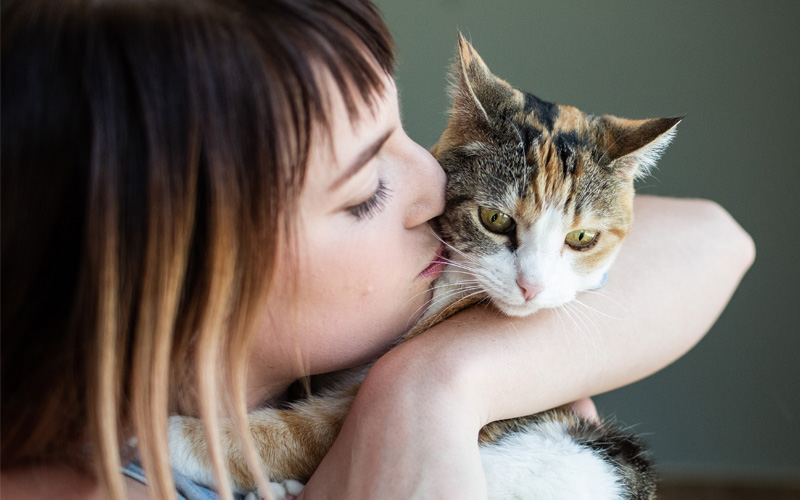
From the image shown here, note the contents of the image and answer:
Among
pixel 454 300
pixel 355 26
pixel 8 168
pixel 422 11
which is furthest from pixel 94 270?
pixel 422 11

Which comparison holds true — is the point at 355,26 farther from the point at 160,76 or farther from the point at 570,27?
the point at 570,27

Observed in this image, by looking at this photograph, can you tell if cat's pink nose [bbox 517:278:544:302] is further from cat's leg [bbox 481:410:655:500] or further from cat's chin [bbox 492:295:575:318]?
cat's leg [bbox 481:410:655:500]

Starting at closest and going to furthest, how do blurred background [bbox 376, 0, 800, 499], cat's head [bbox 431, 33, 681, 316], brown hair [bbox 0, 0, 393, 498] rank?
brown hair [bbox 0, 0, 393, 498], cat's head [bbox 431, 33, 681, 316], blurred background [bbox 376, 0, 800, 499]

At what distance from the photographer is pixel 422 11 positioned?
7.38ft

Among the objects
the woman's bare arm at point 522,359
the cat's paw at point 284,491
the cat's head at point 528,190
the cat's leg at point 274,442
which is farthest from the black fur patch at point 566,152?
the cat's paw at point 284,491

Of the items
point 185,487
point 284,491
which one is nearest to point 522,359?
point 284,491

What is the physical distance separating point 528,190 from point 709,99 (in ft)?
4.99

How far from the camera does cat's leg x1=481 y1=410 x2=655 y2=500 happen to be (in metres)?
0.95

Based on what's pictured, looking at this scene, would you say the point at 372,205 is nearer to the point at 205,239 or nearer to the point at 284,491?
the point at 205,239

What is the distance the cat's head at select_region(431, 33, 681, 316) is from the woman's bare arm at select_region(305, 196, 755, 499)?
7 cm

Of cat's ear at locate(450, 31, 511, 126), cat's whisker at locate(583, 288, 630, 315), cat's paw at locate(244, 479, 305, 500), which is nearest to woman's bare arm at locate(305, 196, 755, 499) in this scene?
cat's whisker at locate(583, 288, 630, 315)

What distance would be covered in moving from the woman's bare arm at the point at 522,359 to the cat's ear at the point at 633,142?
19 centimetres

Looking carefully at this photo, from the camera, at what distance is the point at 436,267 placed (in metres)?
1.08

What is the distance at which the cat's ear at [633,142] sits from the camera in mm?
1115
